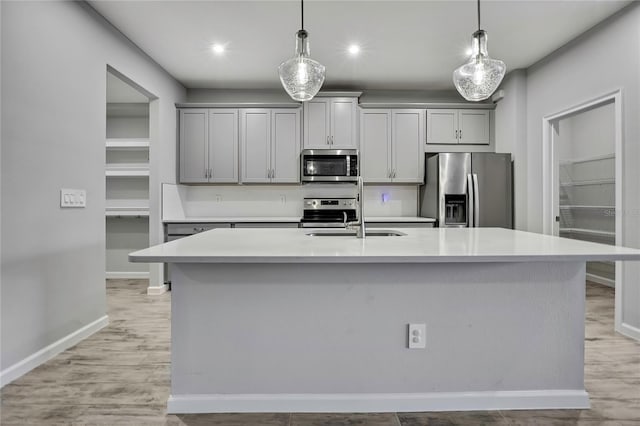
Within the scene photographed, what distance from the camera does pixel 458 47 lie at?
3832mm

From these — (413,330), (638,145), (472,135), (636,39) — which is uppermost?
(636,39)

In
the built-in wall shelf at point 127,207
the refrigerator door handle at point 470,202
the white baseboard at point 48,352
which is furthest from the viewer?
the built-in wall shelf at point 127,207

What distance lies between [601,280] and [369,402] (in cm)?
459

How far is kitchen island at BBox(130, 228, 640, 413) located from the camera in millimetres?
1889

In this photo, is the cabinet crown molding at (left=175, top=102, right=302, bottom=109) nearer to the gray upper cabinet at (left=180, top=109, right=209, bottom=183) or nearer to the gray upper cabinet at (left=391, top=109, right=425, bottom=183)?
the gray upper cabinet at (left=180, top=109, right=209, bottom=183)

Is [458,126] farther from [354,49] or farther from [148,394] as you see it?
[148,394]

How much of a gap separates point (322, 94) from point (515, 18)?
2252mm

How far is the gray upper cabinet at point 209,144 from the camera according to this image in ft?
15.9

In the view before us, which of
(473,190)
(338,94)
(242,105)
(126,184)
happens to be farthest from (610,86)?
(126,184)

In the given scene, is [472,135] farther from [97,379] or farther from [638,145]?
[97,379]

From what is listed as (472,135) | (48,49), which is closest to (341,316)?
(48,49)

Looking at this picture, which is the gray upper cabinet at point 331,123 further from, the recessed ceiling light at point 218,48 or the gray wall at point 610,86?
the gray wall at point 610,86

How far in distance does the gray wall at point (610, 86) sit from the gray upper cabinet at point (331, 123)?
6.97 feet

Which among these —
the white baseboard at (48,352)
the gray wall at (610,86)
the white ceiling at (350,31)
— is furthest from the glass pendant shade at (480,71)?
the white baseboard at (48,352)
